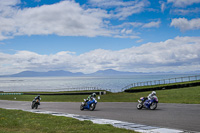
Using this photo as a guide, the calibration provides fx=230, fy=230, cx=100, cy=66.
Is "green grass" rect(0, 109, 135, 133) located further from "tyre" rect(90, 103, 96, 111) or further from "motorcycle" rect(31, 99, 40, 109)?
"motorcycle" rect(31, 99, 40, 109)

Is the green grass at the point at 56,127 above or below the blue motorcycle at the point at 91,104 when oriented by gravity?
below

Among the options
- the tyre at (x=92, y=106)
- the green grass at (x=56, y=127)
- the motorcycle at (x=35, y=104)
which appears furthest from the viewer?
the motorcycle at (x=35, y=104)

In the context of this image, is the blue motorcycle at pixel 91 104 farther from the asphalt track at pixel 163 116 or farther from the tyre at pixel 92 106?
the asphalt track at pixel 163 116

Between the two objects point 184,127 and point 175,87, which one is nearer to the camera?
point 184,127

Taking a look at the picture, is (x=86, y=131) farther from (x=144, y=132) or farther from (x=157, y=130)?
(x=157, y=130)

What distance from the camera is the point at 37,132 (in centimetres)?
878

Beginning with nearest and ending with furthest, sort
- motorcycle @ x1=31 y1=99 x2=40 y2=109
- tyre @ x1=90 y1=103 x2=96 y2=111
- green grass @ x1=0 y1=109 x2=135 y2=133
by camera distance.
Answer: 1. green grass @ x1=0 y1=109 x2=135 y2=133
2. tyre @ x1=90 y1=103 x2=96 y2=111
3. motorcycle @ x1=31 y1=99 x2=40 y2=109

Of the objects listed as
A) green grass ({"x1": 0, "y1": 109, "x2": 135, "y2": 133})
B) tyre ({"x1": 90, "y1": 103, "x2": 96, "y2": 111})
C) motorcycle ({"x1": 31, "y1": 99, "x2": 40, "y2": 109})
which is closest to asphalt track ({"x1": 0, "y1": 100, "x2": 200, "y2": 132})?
tyre ({"x1": 90, "y1": 103, "x2": 96, "y2": 111})

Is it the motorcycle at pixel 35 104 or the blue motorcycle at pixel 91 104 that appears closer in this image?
the blue motorcycle at pixel 91 104

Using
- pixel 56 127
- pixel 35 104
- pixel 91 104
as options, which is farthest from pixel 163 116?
pixel 35 104

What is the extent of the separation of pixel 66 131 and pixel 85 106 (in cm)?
1090

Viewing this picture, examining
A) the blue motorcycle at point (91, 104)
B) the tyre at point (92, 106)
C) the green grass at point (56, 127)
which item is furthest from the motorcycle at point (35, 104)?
the green grass at point (56, 127)

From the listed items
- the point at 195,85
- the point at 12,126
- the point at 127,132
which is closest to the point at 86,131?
the point at 127,132

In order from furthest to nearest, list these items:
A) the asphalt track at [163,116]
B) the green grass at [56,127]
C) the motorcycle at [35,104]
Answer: the motorcycle at [35,104]
the asphalt track at [163,116]
the green grass at [56,127]
